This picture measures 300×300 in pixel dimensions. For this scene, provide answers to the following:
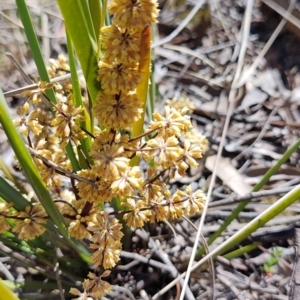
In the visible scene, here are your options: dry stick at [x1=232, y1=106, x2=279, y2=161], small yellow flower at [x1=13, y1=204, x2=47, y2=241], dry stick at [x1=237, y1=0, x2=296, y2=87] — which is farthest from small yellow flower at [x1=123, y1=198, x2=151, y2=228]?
dry stick at [x1=237, y1=0, x2=296, y2=87]

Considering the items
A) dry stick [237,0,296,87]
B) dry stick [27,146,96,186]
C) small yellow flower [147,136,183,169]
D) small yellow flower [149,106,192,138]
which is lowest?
dry stick [27,146,96,186]

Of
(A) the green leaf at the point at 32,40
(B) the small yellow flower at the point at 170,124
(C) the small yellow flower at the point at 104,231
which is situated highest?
(A) the green leaf at the point at 32,40

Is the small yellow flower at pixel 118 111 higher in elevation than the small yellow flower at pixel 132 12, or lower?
lower

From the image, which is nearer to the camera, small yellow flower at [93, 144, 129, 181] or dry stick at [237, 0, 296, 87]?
small yellow flower at [93, 144, 129, 181]

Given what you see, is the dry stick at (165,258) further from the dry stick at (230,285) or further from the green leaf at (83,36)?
the green leaf at (83,36)

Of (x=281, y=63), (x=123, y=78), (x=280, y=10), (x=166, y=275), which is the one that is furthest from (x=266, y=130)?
(x=123, y=78)

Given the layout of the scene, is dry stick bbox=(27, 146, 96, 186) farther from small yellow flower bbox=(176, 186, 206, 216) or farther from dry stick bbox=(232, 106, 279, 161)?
dry stick bbox=(232, 106, 279, 161)

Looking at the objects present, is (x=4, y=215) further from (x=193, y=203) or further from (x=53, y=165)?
(x=193, y=203)

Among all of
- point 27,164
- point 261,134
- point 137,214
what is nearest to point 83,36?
point 27,164

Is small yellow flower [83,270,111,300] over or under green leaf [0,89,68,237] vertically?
under

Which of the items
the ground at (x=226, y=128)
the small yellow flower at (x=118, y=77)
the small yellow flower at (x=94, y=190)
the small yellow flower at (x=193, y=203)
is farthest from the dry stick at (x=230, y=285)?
the small yellow flower at (x=118, y=77)

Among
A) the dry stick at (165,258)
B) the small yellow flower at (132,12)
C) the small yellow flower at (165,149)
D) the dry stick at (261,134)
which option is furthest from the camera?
the dry stick at (261,134)
